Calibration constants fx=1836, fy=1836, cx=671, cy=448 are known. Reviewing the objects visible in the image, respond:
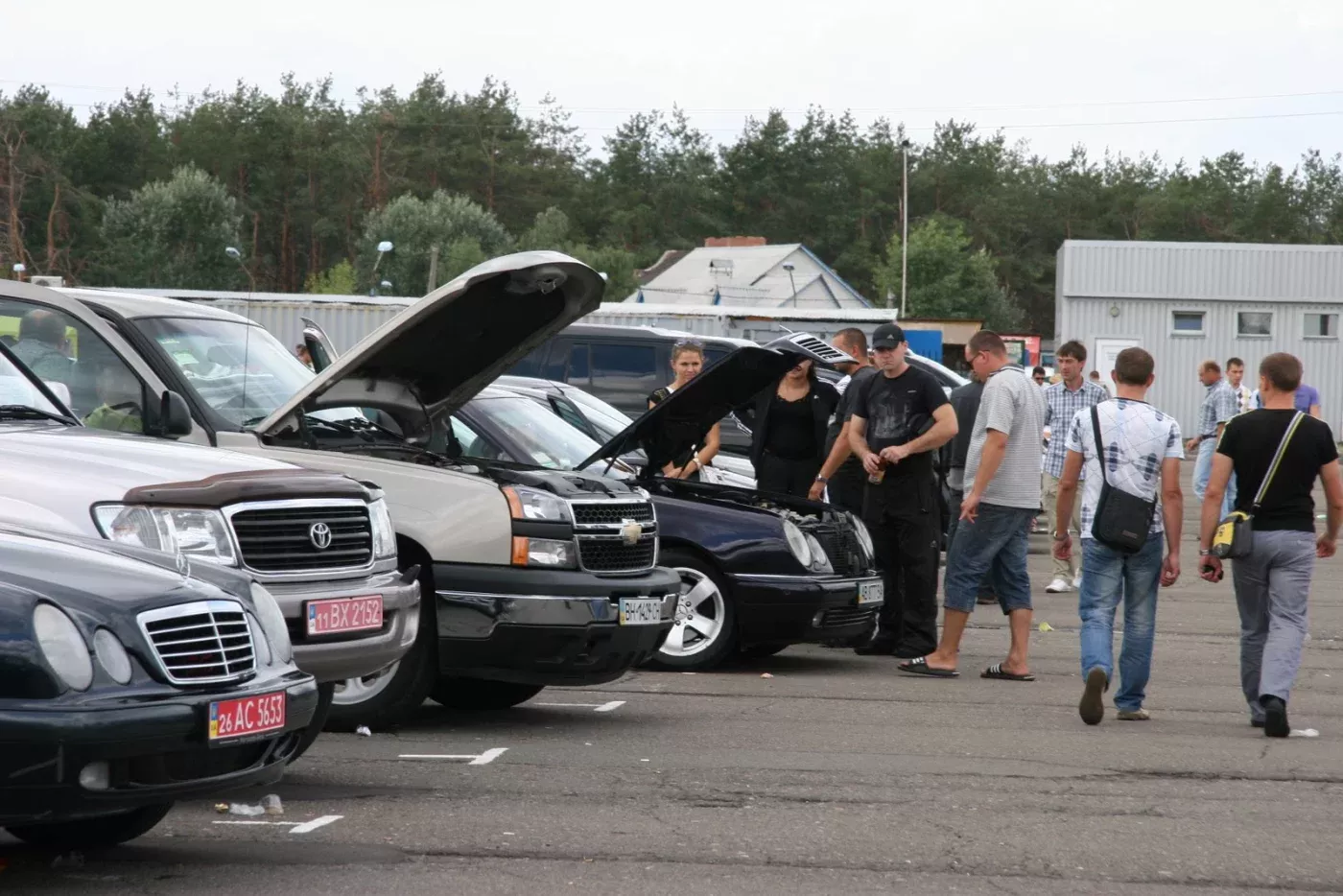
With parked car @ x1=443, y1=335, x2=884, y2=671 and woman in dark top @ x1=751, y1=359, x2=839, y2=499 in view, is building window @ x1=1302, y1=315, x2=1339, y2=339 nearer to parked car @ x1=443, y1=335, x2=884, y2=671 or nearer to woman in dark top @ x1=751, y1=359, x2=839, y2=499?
woman in dark top @ x1=751, y1=359, x2=839, y2=499

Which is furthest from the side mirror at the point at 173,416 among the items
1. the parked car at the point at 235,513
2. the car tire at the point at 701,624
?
the car tire at the point at 701,624

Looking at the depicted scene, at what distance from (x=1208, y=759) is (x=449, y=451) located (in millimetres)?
4334

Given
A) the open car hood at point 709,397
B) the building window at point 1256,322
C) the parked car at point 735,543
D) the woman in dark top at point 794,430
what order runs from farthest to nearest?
the building window at point 1256,322 → the woman in dark top at point 794,430 → the parked car at point 735,543 → the open car hood at point 709,397

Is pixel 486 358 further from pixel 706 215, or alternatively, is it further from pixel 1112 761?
pixel 706 215

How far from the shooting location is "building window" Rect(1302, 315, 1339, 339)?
49906 millimetres

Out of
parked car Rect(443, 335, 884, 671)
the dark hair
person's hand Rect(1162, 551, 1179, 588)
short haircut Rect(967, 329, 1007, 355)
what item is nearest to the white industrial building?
the dark hair

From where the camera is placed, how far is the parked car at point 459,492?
8.12 meters

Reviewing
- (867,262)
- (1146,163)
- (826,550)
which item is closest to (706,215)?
(867,262)

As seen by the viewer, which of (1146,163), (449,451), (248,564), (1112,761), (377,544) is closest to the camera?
(248,564)

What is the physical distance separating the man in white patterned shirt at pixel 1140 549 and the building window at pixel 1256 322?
140 feet

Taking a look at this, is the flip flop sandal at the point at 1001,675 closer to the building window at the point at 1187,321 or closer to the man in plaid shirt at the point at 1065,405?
the man in plaid shirt at the point at 1065,405

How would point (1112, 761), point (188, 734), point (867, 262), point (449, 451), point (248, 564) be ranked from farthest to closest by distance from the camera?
point (867, 262)
point (449, 451)
point (1112, 761)
point (248, 564)
point (188, 734)

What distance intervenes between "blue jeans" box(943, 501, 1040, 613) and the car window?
4645mm

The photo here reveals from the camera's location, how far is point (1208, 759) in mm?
8133
